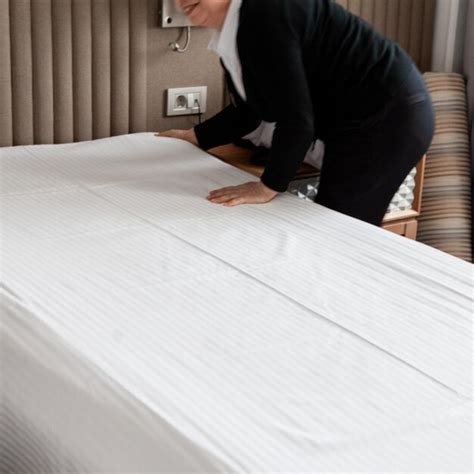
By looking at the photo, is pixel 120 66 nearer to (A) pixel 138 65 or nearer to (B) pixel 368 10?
(A) pixel 138 65

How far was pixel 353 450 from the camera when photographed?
1185 millimetres

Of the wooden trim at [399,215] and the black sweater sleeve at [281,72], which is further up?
the black sweater sleeve at [281,72]

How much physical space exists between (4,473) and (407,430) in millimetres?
Result: 689

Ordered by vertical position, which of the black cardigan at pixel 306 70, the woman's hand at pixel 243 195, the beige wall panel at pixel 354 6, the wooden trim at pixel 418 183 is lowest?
the wooden trim at pixel 418 183

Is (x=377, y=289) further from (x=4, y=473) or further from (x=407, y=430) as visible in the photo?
(x=4, y=473)

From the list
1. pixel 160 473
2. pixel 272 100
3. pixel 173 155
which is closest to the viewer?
pixel 160 473

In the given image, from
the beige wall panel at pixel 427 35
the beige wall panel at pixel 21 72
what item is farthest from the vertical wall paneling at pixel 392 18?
the beige wall panel at pixel 21 72

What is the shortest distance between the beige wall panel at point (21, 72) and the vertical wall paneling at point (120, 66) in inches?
9.8

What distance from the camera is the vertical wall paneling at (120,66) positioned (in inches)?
103

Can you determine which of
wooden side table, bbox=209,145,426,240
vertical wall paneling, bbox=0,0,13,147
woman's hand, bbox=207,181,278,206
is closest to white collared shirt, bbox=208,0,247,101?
woman's hand, bbox=207,181,278,206

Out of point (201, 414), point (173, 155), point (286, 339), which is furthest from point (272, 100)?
point (201, 414)

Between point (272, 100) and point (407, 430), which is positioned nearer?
point (407, 430)

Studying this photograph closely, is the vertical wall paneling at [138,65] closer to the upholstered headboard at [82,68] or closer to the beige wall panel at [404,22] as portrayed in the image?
the upholstered headboard at [82,68]

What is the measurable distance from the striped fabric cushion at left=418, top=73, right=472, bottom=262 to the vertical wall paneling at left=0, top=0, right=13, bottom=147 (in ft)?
4.49
